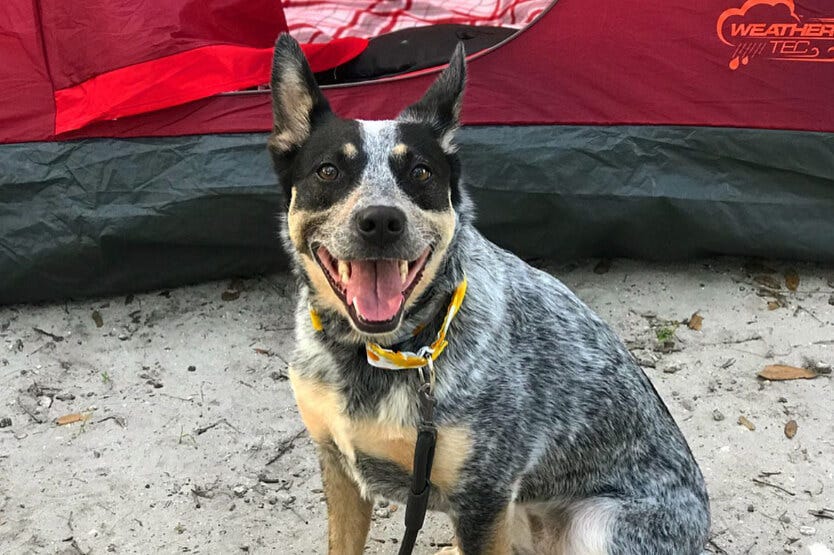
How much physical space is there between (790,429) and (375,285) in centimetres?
211

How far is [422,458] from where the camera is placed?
7.59 feet

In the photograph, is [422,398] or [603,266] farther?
[603,266]

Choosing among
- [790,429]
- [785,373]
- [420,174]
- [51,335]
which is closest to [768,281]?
[785,373]

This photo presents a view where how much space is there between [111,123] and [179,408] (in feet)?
4.21

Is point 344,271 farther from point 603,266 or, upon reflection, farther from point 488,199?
point 603,266

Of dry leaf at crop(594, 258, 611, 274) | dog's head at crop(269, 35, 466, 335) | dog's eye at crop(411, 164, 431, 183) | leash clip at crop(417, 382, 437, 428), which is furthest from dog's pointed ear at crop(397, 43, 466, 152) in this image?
dry leaf at crop(594, 258, 611, 274)

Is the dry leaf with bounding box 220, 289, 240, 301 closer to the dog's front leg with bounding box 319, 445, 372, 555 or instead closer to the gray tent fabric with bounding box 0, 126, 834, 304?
the gray tent fabric with bounding box 0, 126, 834, 304

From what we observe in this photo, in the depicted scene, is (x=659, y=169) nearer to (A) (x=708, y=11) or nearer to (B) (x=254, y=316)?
(A) (x=708, y=11)

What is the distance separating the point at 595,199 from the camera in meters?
4.21

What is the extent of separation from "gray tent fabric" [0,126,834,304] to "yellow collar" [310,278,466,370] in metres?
1.72

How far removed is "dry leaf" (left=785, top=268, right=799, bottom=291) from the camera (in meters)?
4.40

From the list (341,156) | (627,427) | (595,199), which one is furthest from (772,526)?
(341,156)

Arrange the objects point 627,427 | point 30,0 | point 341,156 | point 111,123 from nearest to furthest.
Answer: point 341,156 → point 627,427 → point 30,0 → point 111,123

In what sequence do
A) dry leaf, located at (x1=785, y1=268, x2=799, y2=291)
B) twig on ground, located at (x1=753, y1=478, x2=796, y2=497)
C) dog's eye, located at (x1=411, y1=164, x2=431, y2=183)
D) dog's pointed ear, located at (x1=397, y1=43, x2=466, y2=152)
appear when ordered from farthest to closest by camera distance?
dry leaf, located at (x1=785, y1=268, x2=799, y2=291), twig on ground, located at (x1=753, y1=478, x2=796, y2=497), dog's pointed ear, located at (x1=397, y1=43, x2=466, y2=152), dog's eye, located at (x1=411, y1=164, x2=431, y2=183)
